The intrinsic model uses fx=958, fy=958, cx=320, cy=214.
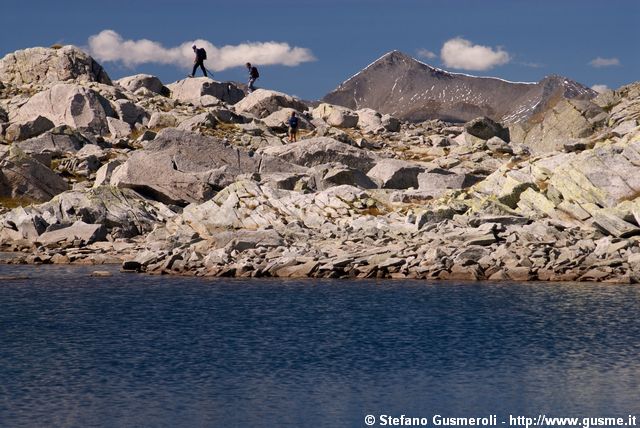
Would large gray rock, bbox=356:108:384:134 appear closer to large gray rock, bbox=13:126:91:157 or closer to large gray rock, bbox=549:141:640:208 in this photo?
large gray rock, bbox=13:126:91:157

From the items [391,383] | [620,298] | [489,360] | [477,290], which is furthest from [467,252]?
[391,383]

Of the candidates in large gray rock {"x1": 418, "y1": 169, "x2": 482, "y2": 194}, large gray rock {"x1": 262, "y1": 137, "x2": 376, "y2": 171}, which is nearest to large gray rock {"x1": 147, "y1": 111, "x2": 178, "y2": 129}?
large gray rock {"x1": 262, "y1": 137, "x2": 376, "y2": 171}

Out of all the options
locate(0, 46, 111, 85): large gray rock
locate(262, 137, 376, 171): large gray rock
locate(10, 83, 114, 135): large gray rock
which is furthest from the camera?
locate(0, 46, 111, 85): large gray rock

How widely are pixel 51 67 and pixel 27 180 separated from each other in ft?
163

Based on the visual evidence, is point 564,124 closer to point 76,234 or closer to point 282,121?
point 282,121

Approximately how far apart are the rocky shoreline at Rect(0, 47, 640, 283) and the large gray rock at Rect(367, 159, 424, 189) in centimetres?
14

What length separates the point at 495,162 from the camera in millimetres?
90688

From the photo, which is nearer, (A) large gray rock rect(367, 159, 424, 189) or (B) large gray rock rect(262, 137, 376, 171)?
(A) large gray rock rect(367, 159, 424, 189)

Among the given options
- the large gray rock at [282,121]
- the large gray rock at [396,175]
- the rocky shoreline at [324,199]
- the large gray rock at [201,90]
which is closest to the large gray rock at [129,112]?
the rocky shoreline at [324,199]

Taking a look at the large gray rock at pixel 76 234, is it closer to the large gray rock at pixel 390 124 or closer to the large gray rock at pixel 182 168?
the large gray rock at pixel 182 168

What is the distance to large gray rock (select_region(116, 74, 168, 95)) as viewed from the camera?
461 feet

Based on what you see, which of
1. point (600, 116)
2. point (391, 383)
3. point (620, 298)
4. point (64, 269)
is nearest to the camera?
point (391, 383)

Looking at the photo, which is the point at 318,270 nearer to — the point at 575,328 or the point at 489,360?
the point at 575,328

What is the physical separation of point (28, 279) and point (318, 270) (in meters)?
16.7
